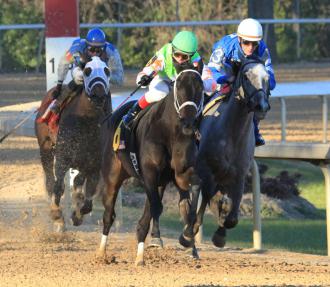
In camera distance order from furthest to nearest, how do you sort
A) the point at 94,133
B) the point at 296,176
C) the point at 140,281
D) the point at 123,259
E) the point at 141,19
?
1. the point at 141,19
2. the point at 296,176
3. the point at 94,133
4. the point at 123,259
5. the point at 140,281

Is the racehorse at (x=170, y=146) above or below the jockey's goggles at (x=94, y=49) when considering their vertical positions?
below

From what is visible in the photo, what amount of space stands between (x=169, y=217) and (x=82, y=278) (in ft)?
21.1

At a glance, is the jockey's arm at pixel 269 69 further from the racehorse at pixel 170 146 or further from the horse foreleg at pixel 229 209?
the racehorse at pixel 170 146

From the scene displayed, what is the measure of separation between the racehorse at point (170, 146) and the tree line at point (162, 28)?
12046 mm

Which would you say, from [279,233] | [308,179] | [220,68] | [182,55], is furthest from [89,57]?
[308,179]

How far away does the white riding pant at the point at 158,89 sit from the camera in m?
10.2

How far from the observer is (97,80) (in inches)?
431

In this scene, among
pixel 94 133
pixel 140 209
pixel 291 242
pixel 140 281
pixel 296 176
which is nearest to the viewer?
pixel 140 281

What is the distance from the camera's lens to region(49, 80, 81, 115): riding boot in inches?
465

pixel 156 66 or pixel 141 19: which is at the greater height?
pixel 156 66

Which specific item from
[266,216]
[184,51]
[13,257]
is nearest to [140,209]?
[266,216]

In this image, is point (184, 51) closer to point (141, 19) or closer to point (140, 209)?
point (140, 209)

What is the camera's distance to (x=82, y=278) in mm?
8859

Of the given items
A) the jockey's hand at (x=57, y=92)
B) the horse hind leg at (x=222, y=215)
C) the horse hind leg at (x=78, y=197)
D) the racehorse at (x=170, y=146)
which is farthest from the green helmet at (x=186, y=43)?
the jockey's hand at (x=57, y=92)
